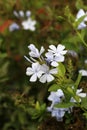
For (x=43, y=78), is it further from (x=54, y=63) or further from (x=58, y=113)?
(x=58, y=113)

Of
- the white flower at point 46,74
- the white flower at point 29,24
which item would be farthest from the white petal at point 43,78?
the white flower at point 29,24

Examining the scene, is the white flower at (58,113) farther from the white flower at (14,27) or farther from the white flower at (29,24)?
the white flower at (14,27)

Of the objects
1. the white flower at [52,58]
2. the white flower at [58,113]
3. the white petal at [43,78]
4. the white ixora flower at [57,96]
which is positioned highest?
the white flower at [52,58]

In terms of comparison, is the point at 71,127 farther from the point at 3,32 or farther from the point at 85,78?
the point at 3,32

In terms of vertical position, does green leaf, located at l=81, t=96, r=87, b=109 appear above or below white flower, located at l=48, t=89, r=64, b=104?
below

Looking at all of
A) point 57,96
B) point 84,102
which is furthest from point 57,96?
point 84,102

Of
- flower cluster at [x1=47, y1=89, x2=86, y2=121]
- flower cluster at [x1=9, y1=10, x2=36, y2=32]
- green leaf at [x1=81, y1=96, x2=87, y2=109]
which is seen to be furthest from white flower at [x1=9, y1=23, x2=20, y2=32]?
green leaf at [x1=81, y1=96, x2=87, y2=109]

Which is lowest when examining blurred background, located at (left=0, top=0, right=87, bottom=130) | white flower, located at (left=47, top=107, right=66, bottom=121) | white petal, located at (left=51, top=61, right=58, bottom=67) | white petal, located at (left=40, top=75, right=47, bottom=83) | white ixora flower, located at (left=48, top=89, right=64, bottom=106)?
white flower, located at (left=47, top=107, right=66, bottom=121)

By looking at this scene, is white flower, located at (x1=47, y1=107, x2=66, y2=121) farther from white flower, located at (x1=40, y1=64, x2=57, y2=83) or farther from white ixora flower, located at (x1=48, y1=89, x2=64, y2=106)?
white flower, located at (x1=40, y1=64, x2=57, y2=83)
